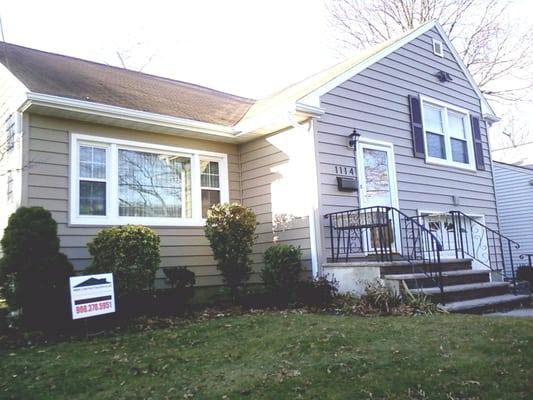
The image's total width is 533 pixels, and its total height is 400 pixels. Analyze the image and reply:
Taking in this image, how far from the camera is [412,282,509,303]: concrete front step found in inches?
275

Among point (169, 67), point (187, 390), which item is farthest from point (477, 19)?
point (187, 390)

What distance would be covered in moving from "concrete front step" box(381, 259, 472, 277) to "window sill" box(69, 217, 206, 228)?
334 cm

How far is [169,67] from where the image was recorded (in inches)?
907

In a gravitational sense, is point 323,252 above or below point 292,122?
below

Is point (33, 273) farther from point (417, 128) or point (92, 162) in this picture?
point (417, 128)

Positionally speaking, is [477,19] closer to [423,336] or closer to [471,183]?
[471,183]

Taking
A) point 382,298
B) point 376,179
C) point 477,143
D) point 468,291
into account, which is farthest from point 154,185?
point 477,143

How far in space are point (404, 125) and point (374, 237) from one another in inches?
115

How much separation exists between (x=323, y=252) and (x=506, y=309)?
9.42ft

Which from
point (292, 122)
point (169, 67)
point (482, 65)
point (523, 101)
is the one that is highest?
point (169, 67)

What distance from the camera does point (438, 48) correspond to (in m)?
11.2

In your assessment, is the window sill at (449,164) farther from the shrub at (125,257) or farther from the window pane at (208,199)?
the shrub at (125,257)

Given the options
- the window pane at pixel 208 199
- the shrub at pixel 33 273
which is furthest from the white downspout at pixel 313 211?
the shrub at pixel 33 273

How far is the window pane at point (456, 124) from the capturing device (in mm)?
11070
